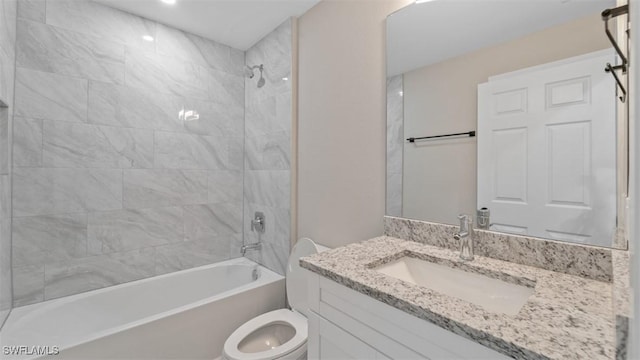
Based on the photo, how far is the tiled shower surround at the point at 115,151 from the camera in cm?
176

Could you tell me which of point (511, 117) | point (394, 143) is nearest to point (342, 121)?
point (394, 143)

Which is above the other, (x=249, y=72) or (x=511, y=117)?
(x=249, y=72)

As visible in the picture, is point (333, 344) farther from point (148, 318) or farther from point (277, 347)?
point (148, 318)

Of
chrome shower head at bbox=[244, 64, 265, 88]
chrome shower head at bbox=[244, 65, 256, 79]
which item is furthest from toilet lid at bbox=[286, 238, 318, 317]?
chrome shower head at bbox=[244, 65, 256, 79]

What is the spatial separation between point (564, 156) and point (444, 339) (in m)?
0.80

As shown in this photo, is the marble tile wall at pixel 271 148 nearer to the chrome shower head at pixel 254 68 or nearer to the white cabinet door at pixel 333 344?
the chrome shower head at pixel 254 68

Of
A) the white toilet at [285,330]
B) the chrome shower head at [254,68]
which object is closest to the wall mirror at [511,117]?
the white toilet at [285,330]

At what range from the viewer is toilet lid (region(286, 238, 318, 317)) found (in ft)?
6.09

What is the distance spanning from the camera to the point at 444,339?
0.71 meters

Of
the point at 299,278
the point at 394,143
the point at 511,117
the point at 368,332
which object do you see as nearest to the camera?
the point at 368,332

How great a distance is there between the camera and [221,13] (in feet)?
6.80

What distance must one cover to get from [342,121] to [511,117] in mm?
911

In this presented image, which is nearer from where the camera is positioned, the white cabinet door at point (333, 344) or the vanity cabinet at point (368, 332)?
the vanity cabinet at point (368, 332)
